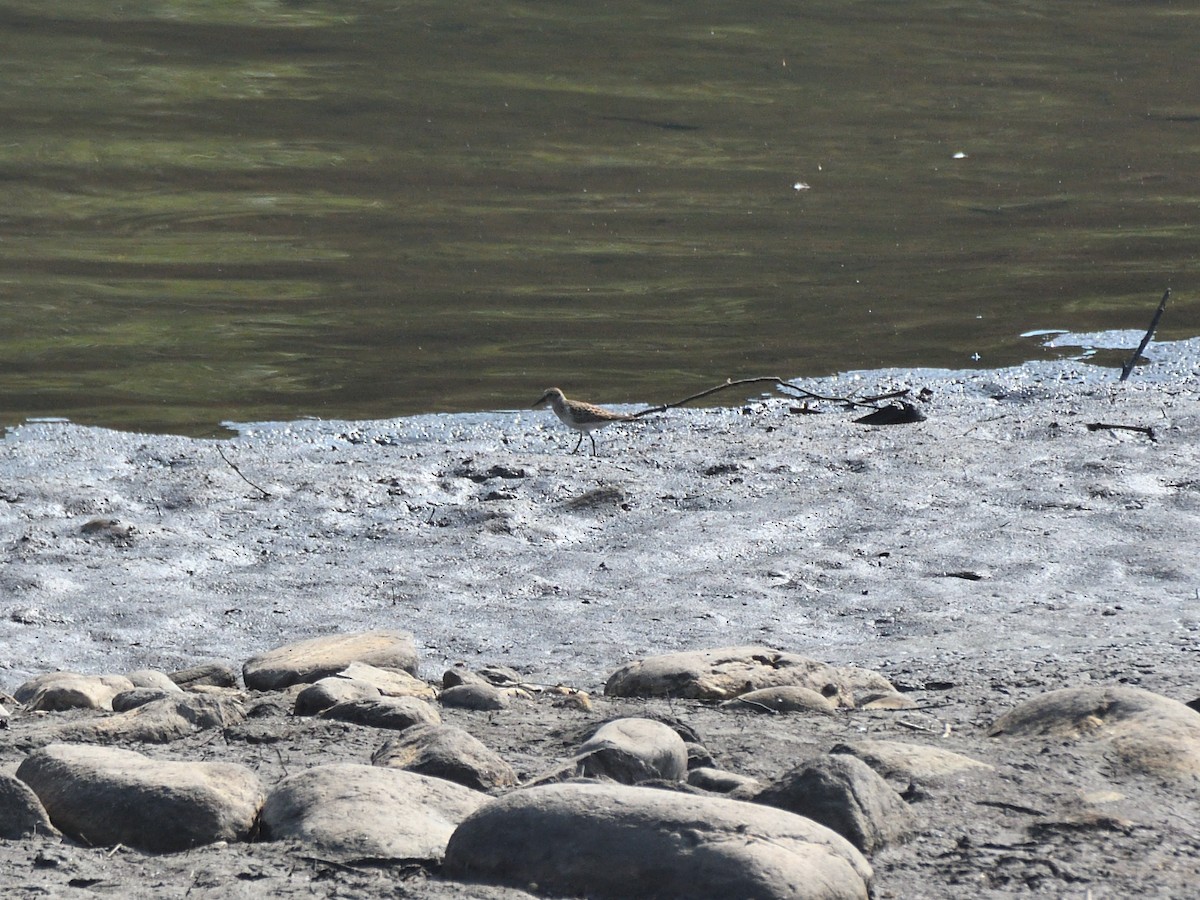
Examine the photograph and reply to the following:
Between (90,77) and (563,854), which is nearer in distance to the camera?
(563,854)

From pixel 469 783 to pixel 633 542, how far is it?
2.82 metres

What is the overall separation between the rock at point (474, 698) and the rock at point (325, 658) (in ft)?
1.49

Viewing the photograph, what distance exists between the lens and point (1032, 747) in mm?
3857

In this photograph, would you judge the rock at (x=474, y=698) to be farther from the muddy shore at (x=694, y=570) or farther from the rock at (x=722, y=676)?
the rock at (x=722, y=676)

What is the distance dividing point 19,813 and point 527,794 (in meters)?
0.99

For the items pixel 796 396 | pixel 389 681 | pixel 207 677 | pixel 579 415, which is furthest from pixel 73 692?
pixel 796 396

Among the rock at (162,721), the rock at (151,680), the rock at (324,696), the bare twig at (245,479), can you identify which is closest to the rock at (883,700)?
the rock at (324,696)

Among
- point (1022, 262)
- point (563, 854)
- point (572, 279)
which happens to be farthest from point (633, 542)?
point (1022, 262)

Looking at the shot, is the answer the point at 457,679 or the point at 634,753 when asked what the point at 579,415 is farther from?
the point at 634,753

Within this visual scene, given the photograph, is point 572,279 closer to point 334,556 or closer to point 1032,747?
point 334,556

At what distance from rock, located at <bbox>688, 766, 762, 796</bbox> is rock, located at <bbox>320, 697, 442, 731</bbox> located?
0.75 metres

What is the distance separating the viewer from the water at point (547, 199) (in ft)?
30.5

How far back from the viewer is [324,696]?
4285 mm

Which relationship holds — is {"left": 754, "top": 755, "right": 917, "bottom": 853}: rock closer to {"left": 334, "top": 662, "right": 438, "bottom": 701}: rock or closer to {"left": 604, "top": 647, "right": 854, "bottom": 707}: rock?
{"left": 604, "top": 647, "right": 854, "bottom": 707}: rock
